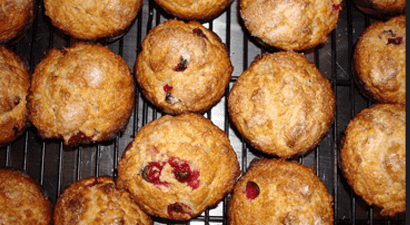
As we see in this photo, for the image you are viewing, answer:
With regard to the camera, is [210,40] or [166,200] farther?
[210,40]

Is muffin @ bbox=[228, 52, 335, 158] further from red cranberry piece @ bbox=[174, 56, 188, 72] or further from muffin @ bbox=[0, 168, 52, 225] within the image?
muffin @ bbox=[0, 168, 52, 225]

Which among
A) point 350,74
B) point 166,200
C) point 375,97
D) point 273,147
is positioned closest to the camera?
point 166,200

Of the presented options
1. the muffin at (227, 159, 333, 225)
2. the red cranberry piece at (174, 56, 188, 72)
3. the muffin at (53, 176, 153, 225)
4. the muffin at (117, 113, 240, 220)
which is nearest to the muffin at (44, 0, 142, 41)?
the red cranberry piece at (174, 56, 188, 72)

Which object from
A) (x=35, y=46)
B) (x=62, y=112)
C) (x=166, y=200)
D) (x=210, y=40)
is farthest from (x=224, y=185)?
(x=35, y=46)

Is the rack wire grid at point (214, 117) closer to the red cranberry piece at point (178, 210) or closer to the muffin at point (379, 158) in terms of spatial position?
the muffin at point (379, 158)

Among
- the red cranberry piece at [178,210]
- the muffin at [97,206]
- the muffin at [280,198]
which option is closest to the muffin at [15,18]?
the muffin at [97,206]

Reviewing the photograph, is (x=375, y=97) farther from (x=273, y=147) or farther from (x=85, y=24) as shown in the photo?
(x=85, y=24)

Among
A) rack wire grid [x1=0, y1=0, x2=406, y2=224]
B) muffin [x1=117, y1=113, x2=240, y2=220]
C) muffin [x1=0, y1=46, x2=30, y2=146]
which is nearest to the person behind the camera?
muffin [x1=117, y1=113, x2=240, y2=220]
